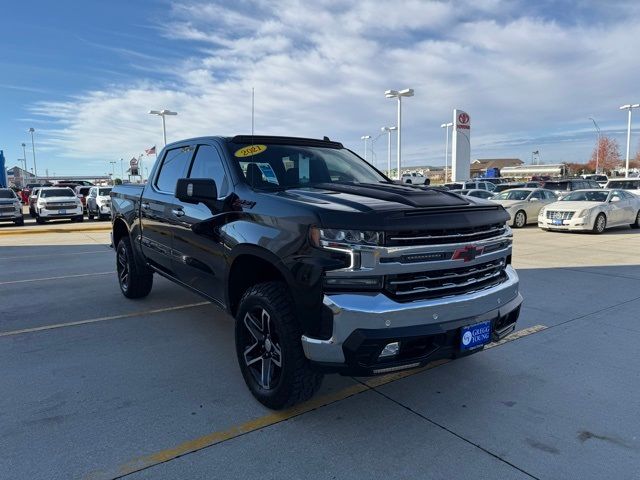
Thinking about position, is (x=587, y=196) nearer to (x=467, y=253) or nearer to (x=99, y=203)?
(x=467, y=253)

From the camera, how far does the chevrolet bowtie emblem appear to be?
3085mm

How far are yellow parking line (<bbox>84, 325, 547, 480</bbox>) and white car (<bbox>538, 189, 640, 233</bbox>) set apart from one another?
12.5 m

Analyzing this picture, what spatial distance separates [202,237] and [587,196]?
15.3 meters

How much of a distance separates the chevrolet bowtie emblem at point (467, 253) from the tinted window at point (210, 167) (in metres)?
1.89

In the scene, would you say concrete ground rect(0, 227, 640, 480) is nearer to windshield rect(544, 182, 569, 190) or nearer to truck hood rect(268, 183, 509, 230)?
truck hood rect(268, 183, 509, 230)

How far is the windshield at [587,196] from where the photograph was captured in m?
15.4

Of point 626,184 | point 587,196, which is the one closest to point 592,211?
point 587,196

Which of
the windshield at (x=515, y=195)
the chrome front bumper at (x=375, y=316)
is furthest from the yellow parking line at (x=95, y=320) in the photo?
the windshield at (x=515, y=195)

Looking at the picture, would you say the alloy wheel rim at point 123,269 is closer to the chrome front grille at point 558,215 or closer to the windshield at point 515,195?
the chrome front grille at point 558,215

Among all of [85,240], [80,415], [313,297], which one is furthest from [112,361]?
[85,240]

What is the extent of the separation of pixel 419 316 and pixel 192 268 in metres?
2.38

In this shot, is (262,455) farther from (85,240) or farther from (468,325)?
(85,240)

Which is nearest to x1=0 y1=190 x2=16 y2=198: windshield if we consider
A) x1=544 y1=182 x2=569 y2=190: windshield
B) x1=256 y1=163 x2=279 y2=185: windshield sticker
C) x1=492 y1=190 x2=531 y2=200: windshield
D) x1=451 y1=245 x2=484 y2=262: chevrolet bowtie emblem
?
x1=492 y1=190 x2=531 y2=200: windshield

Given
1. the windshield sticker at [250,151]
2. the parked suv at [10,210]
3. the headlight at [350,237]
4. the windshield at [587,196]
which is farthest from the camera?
the parked suv at [10,210]
